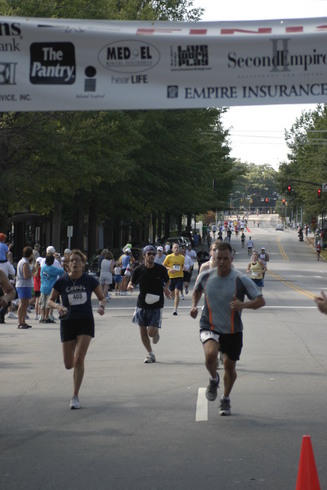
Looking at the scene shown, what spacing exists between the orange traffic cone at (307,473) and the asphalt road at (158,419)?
88 cm

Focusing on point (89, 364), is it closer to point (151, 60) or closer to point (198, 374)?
point (198, 374)

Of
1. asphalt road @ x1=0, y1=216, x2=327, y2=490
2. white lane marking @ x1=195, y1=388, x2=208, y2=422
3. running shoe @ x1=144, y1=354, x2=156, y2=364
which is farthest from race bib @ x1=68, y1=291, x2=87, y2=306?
running shoe @ x1=144, y1=354, x2=156, y2=364

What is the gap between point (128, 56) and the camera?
9922 millimetres

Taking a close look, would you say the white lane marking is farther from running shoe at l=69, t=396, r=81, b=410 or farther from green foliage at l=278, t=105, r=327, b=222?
green foliage at l=278, t=105, r=327, b=222

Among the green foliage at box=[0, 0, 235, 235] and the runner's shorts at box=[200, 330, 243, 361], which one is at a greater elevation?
the green foliage at box=[0, 0, 235, 235]

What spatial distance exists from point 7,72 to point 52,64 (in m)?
0.46

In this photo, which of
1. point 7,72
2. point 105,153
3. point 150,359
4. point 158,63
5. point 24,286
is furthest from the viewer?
point 105,153

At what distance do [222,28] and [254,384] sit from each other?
16.1ft

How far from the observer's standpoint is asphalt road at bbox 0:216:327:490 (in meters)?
7.79

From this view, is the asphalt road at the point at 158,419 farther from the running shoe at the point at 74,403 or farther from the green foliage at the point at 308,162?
the green foliage at the point at 308,162

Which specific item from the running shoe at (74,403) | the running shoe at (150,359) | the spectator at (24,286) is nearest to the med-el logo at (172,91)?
the running shoe at (74,403)

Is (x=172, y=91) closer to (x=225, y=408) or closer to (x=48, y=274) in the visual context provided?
(x=225, y=408)

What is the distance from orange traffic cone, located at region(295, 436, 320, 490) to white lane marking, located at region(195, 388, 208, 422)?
368cm

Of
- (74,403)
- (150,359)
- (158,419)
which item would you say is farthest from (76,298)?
(150,359)
